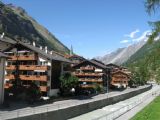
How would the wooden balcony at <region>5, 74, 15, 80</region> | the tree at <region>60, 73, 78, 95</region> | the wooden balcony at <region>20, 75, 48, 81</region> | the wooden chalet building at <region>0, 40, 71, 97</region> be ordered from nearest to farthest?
the wooden balcony at <region>20, 75, 48, 81</region> < the wooden chalet building at <region>0, 40, 71, 97</region> < the wooden balcony at <region>5, 74, 15, 80</region> < the tree at <region>60, 73, 78, 95</region>

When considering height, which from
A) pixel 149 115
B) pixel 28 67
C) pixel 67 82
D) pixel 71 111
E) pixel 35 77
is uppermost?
pixel 28 67

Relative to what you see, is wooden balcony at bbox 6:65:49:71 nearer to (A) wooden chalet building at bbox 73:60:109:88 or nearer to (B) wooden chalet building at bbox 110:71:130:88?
(A) wooden chalet building at bbox 73:60:109:88

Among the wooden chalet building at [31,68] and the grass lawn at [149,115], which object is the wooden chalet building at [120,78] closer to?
the wooden chalet building at [31,68]

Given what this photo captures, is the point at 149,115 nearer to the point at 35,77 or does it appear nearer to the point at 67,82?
the point at 67,82

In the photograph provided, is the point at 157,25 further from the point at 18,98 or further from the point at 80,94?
the point at 80,94

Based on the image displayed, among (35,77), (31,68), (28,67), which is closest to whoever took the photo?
(35,77)

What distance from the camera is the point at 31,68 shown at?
71.9 meters

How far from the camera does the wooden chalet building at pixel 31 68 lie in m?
70.8

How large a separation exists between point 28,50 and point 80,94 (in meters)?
17.7

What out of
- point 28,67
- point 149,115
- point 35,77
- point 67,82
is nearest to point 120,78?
point 67,82

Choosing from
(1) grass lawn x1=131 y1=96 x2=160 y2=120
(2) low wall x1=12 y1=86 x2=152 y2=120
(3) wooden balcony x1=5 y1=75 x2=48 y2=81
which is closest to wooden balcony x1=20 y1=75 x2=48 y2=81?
(3) wooden balcony x1=5 y1=75 x2=48 y2=81

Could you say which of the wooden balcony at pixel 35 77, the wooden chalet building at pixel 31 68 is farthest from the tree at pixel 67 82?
the wooden balcony at pixel 35 77

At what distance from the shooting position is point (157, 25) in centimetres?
2841

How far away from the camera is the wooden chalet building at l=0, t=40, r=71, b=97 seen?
232 ft
